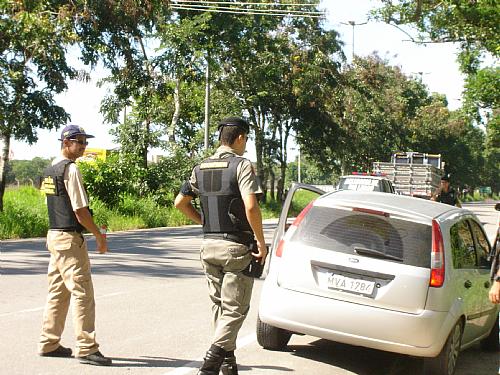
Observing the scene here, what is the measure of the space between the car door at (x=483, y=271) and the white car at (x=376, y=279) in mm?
411

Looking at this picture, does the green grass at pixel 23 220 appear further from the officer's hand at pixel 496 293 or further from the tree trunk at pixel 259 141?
the tree trunk at pixel 259 141

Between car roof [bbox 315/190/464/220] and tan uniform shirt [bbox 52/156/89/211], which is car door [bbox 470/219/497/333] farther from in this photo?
tan uniform shirt [bbox 52/156/89/211]

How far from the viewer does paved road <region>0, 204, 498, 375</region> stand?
6355mm

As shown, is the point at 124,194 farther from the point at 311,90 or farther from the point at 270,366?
the point at 270,366

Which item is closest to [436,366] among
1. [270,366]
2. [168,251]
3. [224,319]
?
[270,366]

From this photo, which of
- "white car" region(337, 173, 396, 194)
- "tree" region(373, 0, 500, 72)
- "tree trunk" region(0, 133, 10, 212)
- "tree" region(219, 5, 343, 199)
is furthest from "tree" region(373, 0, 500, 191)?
"tree trunk" region(0, 133, 10, 212)

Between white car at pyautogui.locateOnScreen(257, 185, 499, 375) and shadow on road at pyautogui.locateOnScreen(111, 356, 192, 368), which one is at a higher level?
white car at pyautogui.locateOnScreen(257, 185, 499, 375)

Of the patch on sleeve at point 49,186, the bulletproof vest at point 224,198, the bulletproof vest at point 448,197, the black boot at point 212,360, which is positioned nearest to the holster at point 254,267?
the bulletproof vest at point 224,198

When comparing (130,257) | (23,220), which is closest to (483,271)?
(130,257)

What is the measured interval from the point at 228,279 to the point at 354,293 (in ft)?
4.14

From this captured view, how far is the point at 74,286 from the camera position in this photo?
19.9ft

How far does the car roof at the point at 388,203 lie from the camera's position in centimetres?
657

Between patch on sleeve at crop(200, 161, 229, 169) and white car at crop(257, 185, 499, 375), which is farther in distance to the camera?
white car at crop(257, 185, 499, 375)

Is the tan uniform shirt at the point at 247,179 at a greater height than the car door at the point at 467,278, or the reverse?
the tan uniform shirt at the point at 247,179
